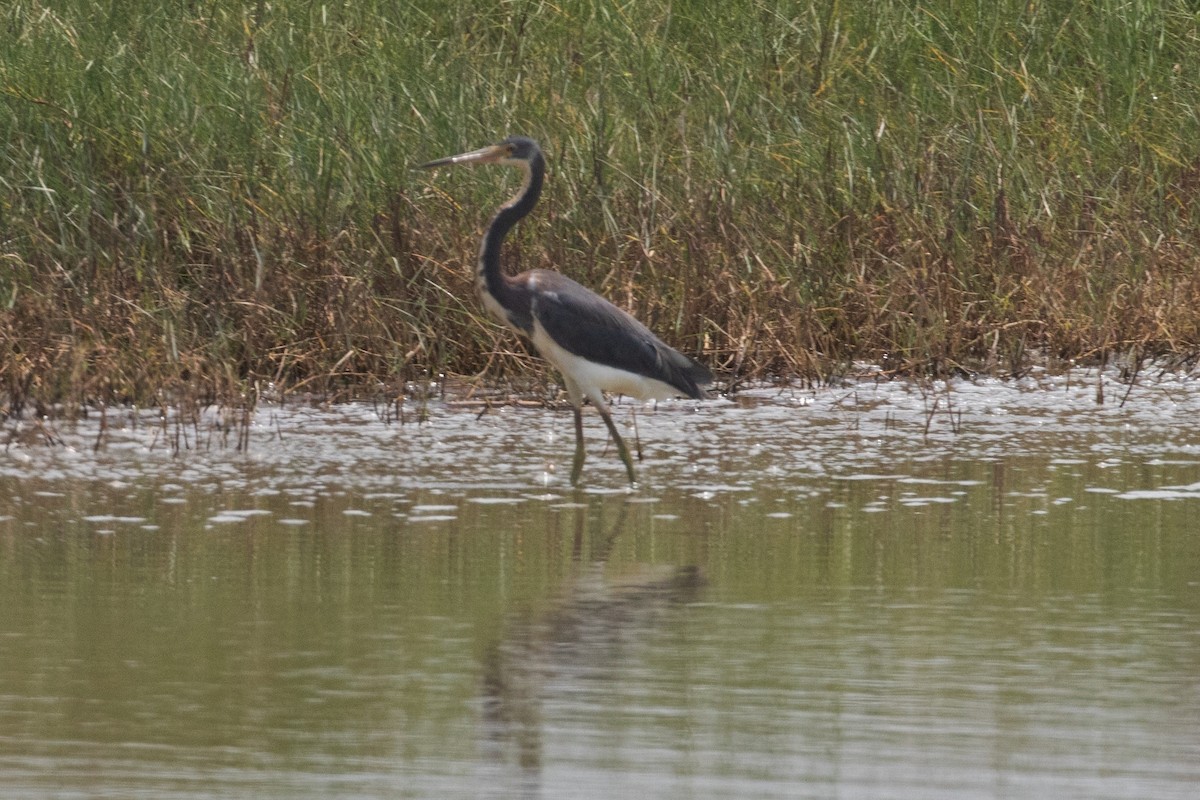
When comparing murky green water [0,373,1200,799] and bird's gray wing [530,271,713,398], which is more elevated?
bird's gray wing [530,271,713,398]

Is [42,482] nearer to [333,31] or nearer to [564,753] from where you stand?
[564,753]

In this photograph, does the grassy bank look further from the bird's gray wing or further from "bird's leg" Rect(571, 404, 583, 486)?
"bird's leg" Rect(571, 404, 583, 486)

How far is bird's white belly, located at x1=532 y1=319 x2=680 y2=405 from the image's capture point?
294 inches

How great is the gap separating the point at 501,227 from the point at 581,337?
59 centimetres

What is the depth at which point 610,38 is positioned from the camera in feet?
37.1

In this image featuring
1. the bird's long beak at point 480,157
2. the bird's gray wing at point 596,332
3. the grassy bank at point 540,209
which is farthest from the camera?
the grassy bank at point 540,209

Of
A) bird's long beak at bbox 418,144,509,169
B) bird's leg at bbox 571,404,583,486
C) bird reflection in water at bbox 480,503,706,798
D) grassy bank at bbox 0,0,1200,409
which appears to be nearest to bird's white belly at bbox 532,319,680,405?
bird's leg at bbox 571,404,583,486

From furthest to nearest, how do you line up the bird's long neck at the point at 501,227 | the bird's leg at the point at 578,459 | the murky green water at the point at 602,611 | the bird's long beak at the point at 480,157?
the bird's long beak at the point at 480,157
the bird's long neck at the point at 501,227
the bird's leg at the point at 578,459
the murky green water at the point at 602,611

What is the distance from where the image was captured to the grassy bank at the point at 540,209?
28.2 ft

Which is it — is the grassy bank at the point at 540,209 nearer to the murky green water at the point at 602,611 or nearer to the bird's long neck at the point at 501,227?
the murky green water at the point at 602,611

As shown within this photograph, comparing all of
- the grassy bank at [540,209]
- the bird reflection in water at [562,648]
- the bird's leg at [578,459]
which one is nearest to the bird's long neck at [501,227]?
the bird's leg at [578,459]

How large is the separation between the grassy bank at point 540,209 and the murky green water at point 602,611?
67 cm

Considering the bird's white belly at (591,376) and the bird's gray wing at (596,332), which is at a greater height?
the bird's gray wing at (596,332)

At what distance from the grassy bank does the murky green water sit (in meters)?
0.67
